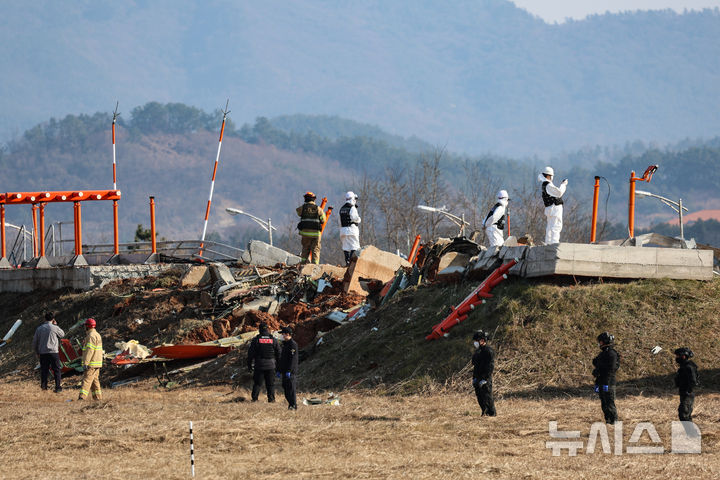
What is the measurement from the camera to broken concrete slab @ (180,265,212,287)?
91.1 feet

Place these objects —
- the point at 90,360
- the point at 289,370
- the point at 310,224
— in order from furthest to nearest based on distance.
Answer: the point at 310,224, the point at 90,360, the point at 289,370

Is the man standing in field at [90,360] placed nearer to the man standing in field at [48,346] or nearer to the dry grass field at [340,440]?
the dry grass field at [340,440]

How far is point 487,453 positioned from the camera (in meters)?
13.2

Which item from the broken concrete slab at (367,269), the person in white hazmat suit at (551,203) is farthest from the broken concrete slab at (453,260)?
the broken concrete slab at (367,269)

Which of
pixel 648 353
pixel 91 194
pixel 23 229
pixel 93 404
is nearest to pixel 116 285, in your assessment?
pixel 91 194

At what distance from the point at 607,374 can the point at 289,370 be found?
5192mm

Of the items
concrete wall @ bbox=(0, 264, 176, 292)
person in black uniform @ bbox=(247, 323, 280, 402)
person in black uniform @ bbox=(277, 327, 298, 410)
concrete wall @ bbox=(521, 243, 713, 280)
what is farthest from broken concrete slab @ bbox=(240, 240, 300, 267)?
person in black uniform @ bbox=(277, 327, 298, 410)

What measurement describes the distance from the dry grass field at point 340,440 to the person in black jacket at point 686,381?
0.96ft

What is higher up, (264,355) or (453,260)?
(453,260)

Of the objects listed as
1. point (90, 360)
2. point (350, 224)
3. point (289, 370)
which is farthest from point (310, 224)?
point (289, 370)

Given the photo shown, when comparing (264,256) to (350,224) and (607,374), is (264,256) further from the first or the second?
(607,374)

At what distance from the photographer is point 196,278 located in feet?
91.2

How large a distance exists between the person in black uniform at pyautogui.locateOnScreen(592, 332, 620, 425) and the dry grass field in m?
0.35

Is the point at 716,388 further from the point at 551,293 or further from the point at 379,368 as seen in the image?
the point at 379,368
